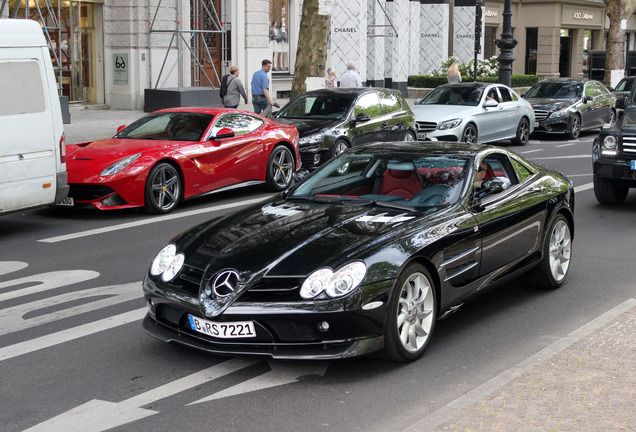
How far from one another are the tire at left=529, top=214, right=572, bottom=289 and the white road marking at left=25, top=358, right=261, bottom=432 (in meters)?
3.33

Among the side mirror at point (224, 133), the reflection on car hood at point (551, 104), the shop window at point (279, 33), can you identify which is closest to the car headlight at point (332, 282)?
the side mirror at point (224, 133)

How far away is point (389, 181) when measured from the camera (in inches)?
289

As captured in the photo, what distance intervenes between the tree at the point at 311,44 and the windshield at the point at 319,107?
509cm

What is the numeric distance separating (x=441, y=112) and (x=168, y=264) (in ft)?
49.0

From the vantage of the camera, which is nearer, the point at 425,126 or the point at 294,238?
the point at 294,238

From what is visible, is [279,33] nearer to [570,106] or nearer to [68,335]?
[570,106]

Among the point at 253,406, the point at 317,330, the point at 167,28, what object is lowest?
the point at 253,406

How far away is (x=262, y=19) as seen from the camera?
102 ft

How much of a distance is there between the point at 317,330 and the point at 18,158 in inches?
238

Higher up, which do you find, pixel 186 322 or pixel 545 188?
pixel 545 188

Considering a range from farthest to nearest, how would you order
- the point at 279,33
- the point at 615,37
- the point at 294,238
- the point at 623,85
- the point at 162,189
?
the point at 615,37 → the point at 279,33 → the point at 623,85 → the point at 162,189 → the point at 294,238

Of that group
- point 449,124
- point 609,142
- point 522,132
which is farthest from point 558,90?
point 609,142

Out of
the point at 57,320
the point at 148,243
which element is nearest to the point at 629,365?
the point at 57,320

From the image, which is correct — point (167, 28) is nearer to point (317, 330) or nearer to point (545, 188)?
point (545, 188)
